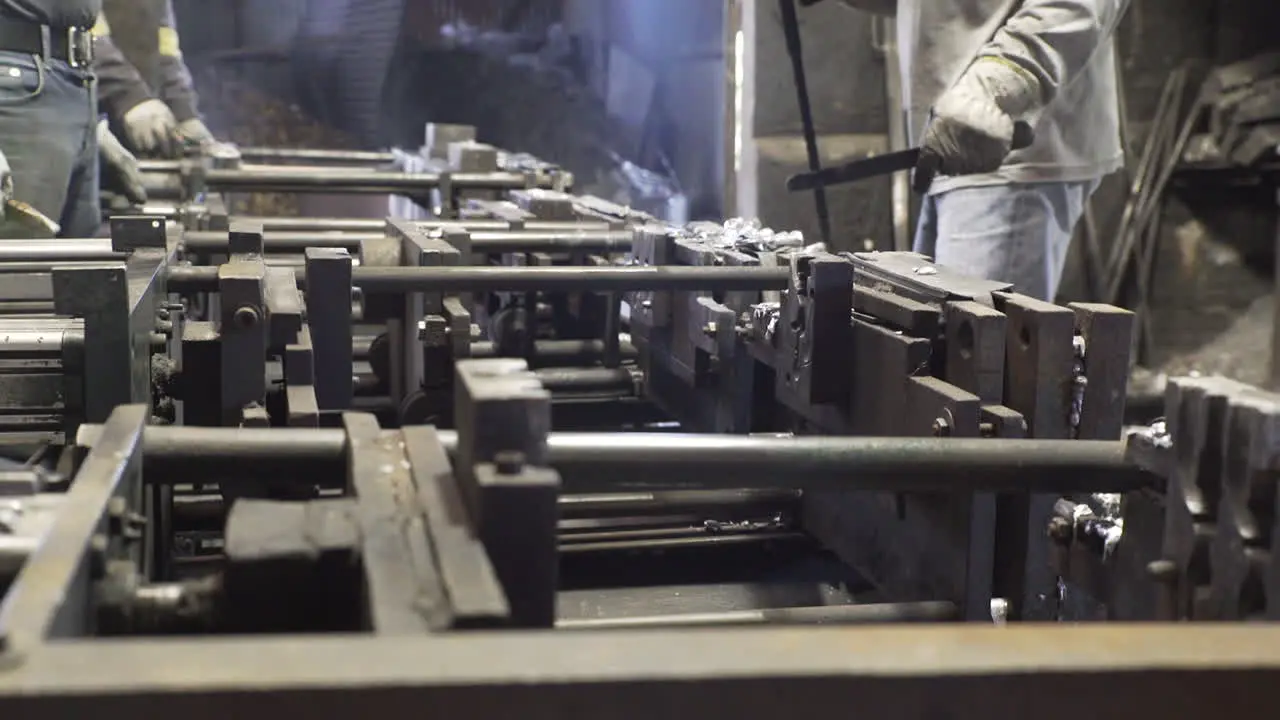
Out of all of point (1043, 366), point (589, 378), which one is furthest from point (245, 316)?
point (589, 378)

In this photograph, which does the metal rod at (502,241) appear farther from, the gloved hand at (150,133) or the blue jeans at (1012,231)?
the gloved hand at (150,133)

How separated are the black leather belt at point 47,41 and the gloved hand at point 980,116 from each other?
251 cm

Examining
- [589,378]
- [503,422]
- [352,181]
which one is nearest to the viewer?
[503,422]

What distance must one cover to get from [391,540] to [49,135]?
354 centimetres

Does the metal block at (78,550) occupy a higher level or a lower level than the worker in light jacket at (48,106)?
lower

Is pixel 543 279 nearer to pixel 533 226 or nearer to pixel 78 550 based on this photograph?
pixel 533 226

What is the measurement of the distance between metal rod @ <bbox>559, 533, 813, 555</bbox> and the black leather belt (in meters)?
2.70

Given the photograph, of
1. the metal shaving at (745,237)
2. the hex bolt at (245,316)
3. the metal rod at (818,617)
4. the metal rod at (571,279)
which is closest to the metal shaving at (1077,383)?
the metal rod at (818,617)

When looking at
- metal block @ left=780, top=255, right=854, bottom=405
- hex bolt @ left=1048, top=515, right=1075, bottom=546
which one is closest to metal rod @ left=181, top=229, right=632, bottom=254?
metal block @ left=780, top=255, right=854, bottom=405

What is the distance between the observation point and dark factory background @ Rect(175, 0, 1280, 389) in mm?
5949

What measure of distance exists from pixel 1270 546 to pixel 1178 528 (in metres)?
0.11

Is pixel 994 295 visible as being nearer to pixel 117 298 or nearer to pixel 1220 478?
pixel 1220 478

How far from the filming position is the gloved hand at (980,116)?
3.17 m

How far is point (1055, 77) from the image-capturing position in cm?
333
